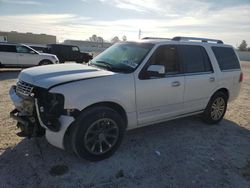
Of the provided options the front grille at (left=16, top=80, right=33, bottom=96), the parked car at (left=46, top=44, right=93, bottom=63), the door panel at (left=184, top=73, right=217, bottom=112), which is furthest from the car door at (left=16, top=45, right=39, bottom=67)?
the door panel at (left=184, top=73, right=217, bottom=112)

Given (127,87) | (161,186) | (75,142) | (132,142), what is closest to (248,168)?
(161,186)

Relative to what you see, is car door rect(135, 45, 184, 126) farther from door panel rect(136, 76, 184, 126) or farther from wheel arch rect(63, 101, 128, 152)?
wheel arch rect(63, 101, 128, 152)

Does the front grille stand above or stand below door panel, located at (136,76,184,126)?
above

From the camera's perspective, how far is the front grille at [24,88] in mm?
3523

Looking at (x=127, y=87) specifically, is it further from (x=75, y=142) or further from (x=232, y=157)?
(x=232, y=157)

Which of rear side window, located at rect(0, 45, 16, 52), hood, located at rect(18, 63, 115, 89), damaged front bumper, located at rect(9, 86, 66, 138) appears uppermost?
rear side window, located at rect(0, 45, 16, 52)

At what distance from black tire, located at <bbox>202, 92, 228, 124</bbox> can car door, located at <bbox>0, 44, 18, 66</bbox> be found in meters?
11.5

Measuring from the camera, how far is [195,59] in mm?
4945

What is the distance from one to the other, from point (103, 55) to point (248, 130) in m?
3.77

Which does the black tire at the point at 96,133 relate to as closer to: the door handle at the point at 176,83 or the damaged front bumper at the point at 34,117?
the damaged front bumper at the point at 34,117

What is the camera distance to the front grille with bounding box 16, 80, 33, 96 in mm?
3523

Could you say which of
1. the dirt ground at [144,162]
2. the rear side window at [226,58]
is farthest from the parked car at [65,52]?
the rear side window at [226,58]

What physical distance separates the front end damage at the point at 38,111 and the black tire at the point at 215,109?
344cm

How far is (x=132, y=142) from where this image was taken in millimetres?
4473
